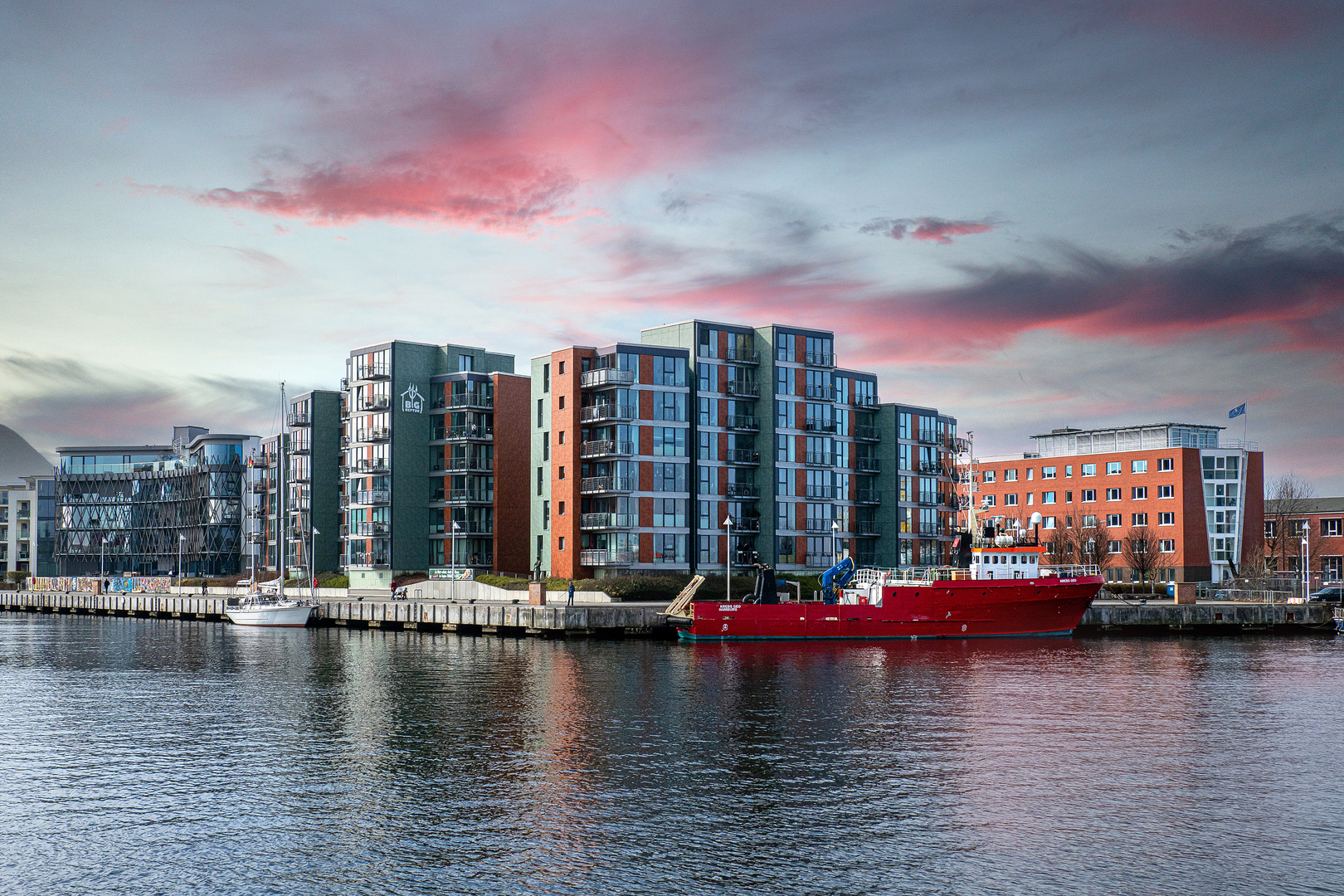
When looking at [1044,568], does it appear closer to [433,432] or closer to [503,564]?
[503,564]

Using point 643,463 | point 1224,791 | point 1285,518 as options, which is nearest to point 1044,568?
point 643,463

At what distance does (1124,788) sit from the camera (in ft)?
109

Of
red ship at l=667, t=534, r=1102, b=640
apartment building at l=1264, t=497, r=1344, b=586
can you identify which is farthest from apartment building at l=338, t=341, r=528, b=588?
apartment building at l=1264, t=497, r=1344, b=586

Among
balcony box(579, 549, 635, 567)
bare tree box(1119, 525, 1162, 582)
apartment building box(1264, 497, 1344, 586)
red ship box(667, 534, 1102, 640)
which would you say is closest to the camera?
red ship box(667, 534, 1102, 640)

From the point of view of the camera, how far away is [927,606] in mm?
83812

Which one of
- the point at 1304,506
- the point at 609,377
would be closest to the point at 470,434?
the point at 609,377

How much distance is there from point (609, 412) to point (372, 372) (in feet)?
121

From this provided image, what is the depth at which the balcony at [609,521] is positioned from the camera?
10900cm

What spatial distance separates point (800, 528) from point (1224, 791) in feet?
282

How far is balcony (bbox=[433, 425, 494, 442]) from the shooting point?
130m

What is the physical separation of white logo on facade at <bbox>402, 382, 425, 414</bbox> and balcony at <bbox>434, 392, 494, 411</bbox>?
2232 mm

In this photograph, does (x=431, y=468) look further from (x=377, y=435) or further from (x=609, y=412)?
(x=609, y=412)

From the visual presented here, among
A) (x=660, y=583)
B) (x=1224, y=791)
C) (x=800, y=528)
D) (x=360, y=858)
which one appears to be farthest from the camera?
(x=800, y=528)

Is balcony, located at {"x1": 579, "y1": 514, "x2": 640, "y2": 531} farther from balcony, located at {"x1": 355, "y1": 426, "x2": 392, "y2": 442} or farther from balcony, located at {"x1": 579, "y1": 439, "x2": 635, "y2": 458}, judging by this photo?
balcony, located at {"x1": 355, "y1": 426, "x2": 392, "y2": 442}
